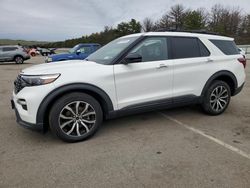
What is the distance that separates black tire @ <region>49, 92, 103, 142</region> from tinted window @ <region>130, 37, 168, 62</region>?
1163 millimetres

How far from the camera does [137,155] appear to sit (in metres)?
3.19

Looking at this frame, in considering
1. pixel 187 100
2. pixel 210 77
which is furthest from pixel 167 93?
pixel 210 77

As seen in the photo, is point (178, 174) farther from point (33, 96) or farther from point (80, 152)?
point (33, 96)

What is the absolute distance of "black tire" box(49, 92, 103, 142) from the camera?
3.41 meters

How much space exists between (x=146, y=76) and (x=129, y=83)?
343 mm

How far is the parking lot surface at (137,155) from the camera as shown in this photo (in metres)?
2.63

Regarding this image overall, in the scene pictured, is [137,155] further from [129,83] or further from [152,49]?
[152,49]

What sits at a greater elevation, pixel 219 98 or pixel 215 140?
pixel 219 98

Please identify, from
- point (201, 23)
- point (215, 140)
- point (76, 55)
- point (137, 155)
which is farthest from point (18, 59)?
point (201, 23)

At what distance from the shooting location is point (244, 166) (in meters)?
2.88

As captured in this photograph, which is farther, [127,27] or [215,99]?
[127,27]

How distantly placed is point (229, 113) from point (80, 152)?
3426mm

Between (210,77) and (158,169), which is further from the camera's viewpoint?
(210,77)

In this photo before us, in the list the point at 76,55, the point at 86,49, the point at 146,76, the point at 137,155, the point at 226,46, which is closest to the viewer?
the point at 137,155
